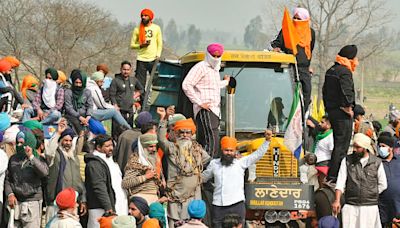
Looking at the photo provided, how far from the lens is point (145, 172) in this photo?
38.0 feet

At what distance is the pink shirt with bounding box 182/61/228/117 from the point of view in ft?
43.3

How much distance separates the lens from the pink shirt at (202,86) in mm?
13188

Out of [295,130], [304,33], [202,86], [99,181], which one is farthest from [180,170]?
[304,33]

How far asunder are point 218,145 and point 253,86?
1.21 meters

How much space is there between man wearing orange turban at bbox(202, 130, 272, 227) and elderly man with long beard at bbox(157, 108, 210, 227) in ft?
0.83

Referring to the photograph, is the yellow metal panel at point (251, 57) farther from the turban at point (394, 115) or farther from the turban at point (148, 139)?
the turban at point (394, 115)

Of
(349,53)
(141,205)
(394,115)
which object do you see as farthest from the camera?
(394,115)

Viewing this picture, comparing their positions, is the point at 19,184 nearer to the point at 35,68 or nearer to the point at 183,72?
the point at 183,72

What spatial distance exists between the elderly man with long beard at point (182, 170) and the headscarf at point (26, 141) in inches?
67.2

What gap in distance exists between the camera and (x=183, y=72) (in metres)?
14.6

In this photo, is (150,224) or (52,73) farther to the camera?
(52,73)

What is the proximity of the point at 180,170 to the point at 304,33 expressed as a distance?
4.49m

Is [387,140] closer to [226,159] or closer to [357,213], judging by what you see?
[357,213]

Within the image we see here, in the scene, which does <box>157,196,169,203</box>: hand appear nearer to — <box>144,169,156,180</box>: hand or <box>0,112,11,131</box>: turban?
<box>144,169,156,180</box>: hand
